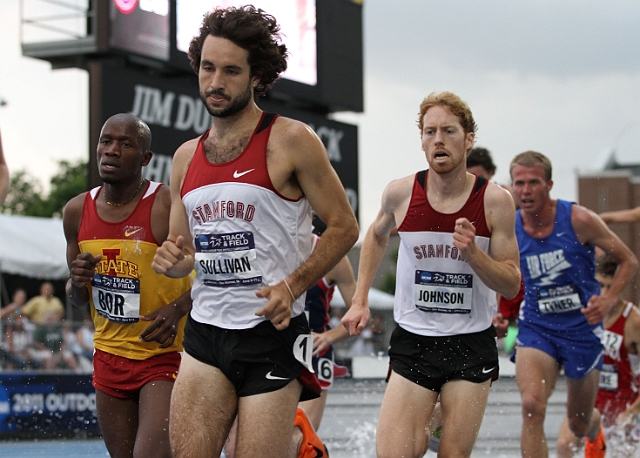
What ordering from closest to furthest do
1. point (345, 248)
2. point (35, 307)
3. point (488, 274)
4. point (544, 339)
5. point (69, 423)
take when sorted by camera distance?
point (345, 248) → point (488, 274) → point (544, 339) → point (69, 423) → point (35, 307)

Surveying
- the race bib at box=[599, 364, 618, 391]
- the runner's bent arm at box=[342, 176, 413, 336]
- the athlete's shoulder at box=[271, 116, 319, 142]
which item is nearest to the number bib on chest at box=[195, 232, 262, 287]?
the athlete's shoulder at box=[271, 116, 319, 142]

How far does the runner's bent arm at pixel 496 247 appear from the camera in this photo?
4.49 m

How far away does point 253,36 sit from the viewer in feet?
13.1

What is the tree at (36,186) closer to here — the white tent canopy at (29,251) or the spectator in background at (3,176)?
the white tent canopy at (29,251)

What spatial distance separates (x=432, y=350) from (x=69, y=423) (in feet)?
24.2

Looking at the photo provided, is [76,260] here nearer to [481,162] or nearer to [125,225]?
[125,225]

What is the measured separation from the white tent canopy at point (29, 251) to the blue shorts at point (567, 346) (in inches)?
452

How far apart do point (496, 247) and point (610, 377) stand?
13.3 ft

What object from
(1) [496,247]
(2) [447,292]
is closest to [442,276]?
(2) [447,292]

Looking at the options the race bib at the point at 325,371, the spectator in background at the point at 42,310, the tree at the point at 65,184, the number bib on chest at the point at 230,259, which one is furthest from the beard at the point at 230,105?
the tree at the point at 65,184

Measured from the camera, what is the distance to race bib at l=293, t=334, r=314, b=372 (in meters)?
3.91

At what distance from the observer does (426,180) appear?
5199 mm

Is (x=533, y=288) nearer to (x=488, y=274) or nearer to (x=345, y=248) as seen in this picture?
(x=488, y=274)

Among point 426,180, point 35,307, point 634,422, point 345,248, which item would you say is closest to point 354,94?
point 35,307
